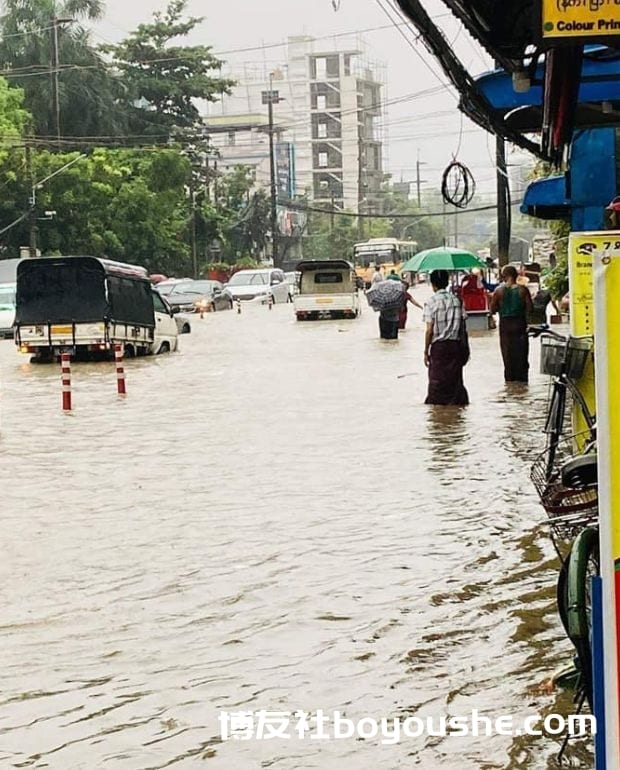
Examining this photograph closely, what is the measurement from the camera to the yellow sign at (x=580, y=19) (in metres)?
6.86

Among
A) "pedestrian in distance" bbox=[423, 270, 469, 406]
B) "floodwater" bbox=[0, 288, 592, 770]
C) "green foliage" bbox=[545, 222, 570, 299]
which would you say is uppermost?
"green foliage" bbox=[545, 222, 570, 299]

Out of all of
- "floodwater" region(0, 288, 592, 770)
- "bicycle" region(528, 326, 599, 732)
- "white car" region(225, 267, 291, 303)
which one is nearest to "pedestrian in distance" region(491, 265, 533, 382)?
"floodwater" region(0, 288, 592, 770)

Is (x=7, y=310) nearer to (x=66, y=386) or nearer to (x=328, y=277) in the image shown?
(x=328, y=277)

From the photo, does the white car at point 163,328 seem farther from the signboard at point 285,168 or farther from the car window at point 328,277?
the signboard at point 285,168

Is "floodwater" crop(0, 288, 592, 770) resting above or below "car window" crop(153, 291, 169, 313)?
below

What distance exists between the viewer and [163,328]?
106 feet

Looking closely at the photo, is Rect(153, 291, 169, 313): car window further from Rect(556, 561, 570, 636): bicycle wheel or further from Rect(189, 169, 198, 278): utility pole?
Rect(189, 169, 198, 278): utility pole

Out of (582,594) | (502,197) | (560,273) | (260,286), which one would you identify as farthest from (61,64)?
(582,594)

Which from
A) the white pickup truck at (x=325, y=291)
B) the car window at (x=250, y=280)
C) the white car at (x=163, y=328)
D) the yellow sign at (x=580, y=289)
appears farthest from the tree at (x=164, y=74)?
the yellow sign at (x=580, y=289)

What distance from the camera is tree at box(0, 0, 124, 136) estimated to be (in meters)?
69.5

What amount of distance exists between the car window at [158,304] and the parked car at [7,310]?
33.7 feet

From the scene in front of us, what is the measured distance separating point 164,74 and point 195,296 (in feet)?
88.0

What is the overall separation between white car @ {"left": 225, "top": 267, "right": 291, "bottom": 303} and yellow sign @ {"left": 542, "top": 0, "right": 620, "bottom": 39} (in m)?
52.7

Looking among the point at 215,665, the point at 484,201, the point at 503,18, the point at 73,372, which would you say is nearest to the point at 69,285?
the point at 73,372
